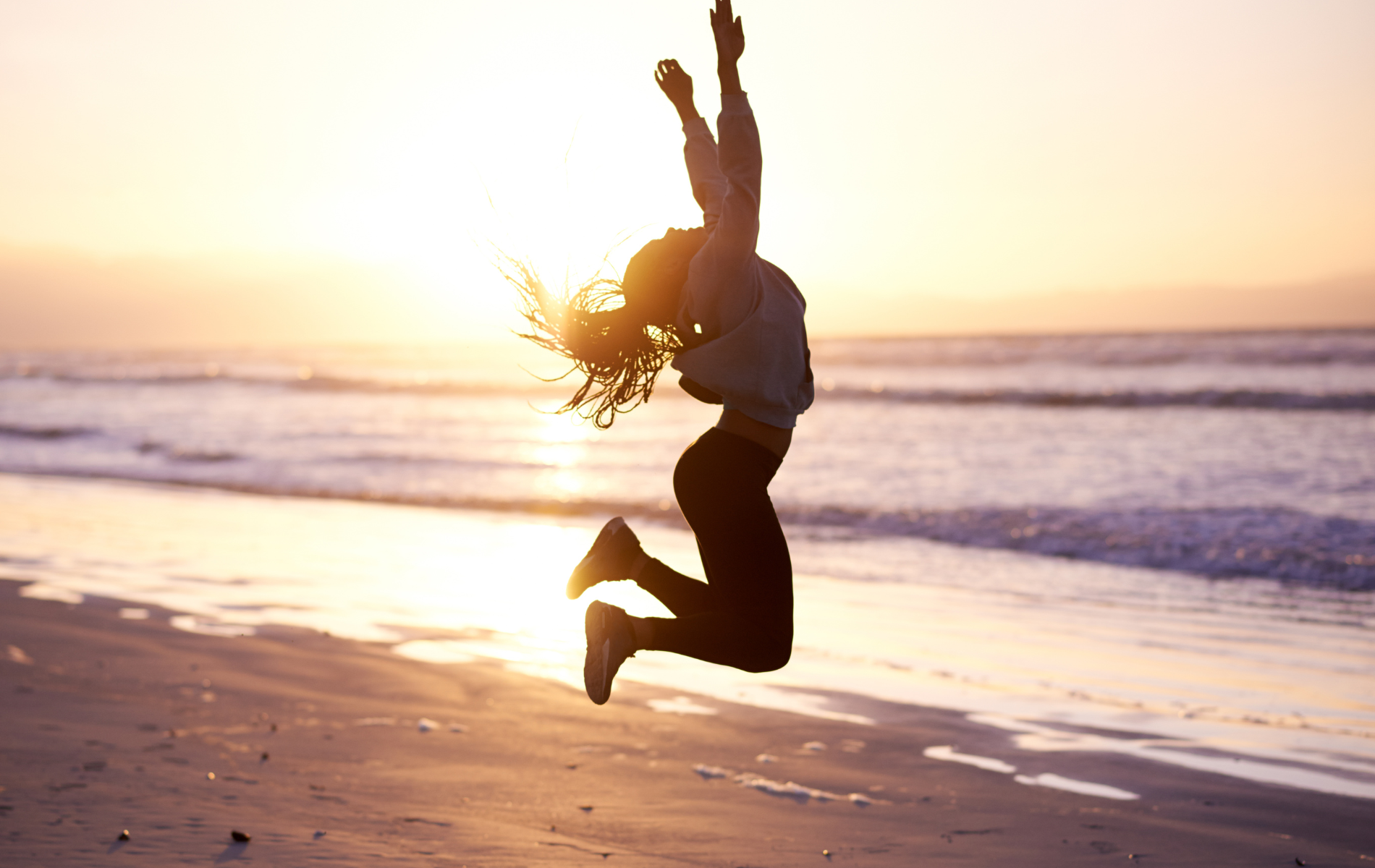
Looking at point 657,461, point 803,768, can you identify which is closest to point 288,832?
point 803,768

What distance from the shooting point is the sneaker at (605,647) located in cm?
329

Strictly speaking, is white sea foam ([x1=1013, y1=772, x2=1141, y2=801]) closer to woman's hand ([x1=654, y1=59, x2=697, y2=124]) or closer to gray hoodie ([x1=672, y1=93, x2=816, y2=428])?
gray hoodie ([x1=672, y1=93, x2=816, y2=428])

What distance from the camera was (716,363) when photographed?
9.72 ft

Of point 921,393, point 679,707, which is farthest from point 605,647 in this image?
point 921,393

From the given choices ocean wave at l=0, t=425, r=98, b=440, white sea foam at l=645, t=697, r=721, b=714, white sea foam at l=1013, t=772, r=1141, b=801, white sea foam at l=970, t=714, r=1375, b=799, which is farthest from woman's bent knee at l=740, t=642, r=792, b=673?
ocean wave at l=0, t=425, r=98, b=440

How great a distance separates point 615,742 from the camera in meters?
5.34

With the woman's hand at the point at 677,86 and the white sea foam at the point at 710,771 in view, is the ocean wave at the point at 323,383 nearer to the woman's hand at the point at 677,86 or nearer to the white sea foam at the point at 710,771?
the white sea foam at the point at 710,771

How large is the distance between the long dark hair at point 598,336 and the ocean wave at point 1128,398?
76.1 ft

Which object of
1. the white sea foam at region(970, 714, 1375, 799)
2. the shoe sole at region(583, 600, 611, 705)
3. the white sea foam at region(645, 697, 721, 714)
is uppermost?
the shoe sole at region(583, 600, 611, 705)

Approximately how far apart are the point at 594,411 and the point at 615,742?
2.26 meters

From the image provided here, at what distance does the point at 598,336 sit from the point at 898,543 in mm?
8760

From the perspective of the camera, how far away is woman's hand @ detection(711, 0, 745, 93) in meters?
2.87

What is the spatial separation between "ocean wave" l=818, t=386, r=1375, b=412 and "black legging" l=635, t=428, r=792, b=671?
2328cm

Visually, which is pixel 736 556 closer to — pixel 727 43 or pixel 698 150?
pixel 698 150
